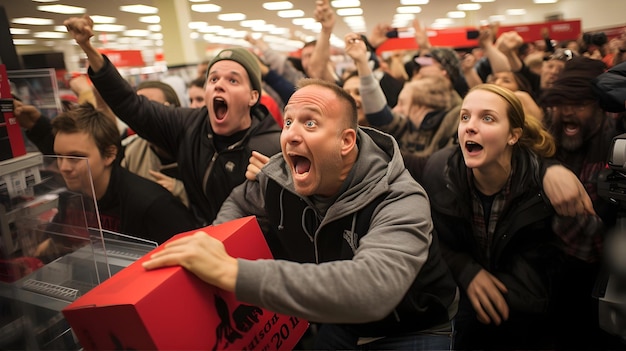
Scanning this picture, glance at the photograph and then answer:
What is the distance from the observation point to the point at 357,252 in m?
1.22

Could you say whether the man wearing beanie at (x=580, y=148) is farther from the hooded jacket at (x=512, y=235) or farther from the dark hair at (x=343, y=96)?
the dark hair at (x=343, y=96)

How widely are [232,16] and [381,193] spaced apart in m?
2.64

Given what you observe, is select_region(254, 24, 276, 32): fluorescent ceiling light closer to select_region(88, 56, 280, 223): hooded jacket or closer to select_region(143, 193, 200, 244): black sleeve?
select_region(88, 56, 280, 223): hooded jacket

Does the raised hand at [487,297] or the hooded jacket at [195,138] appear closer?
the raised hand at [487,297]

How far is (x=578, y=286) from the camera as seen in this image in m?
2.06

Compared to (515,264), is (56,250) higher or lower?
higher

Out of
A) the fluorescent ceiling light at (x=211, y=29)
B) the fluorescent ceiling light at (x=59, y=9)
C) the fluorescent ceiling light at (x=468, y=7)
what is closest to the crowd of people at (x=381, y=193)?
the fluorescent ceiling light at (x=59, y=9)

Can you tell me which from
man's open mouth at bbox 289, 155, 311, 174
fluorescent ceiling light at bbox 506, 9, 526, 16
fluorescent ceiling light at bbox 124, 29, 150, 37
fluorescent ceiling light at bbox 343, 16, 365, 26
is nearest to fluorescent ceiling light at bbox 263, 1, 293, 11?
fluorescent ceiling light at bbox 343, 16, 365, 26

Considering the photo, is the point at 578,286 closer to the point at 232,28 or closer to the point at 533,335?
the point at 533,335

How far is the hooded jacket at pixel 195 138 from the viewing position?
84.2 inches

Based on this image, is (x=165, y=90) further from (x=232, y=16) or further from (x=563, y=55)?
(x=563, y=55)

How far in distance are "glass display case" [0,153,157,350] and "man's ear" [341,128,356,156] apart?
0.82 meters

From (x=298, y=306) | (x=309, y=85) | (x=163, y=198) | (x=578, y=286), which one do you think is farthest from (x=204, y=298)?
(x=578, y=286)

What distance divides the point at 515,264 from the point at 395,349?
741 millimetres
